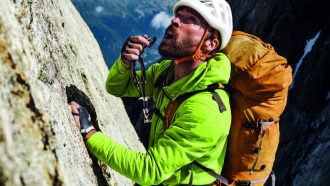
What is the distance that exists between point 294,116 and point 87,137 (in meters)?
23.3

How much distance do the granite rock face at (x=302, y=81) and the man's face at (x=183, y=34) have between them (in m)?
15.7

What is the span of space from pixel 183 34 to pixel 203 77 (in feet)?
2.47

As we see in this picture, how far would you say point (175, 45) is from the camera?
568 cm

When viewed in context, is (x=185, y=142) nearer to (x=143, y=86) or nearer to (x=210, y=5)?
(x=143, y=86)

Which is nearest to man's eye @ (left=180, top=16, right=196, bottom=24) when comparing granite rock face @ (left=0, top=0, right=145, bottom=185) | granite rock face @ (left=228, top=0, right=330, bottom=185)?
granite rock face @ (left=0, top=0, right=145, bottom=185)

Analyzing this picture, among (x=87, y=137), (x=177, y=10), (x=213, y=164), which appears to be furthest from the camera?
(x=177, y=10)

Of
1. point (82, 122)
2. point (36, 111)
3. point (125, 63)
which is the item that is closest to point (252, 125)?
point (125, 63)

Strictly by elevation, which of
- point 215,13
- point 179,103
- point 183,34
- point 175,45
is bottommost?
point 179,103

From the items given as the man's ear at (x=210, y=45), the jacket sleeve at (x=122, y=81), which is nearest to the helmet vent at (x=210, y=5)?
the man's ear at (x=210, y=45)

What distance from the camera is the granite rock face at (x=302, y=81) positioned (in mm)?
22250

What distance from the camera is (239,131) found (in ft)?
19.4

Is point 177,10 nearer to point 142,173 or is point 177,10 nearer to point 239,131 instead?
point 239,131

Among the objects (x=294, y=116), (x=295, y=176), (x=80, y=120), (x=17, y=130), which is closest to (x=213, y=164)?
(x=80, y=120)

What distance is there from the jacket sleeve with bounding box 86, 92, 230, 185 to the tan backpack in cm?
64
